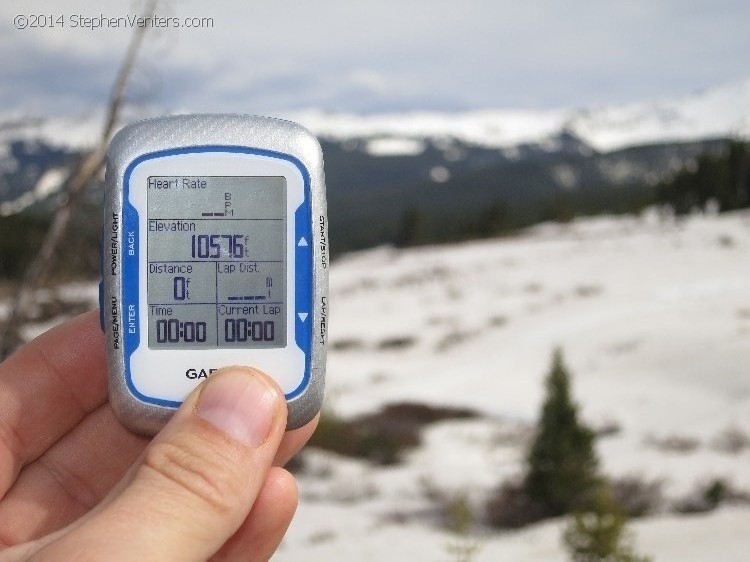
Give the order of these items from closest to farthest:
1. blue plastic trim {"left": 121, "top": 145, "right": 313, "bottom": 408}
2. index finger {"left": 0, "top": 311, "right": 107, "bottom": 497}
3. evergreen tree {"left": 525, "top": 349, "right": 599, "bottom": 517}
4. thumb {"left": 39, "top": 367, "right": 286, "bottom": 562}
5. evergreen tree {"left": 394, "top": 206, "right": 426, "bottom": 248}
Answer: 1. thumb {"left": 39, "top": 367, "right": 286, "bottom": 562}
2. blue plastic trim {"left": 121, "top": 145, "right": 313, "bottom": 408}
3. index finger {"left": 0, "top": 311, "right": 107, "bottom": 497}
4. evergreen tree {"left": 525, "top": 349, "right": 599, "bottom": 517}
5. evergreen tree {"left": 394, "top": 206, "right": 426, "bottom": 248}

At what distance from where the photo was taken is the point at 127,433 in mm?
3379

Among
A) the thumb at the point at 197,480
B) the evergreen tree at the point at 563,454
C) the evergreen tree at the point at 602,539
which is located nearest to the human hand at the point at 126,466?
the thumb at the point at 197,480

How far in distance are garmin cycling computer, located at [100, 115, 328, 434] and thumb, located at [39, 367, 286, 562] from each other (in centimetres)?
26

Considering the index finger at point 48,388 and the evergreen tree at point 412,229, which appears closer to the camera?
the index finger at point 48,388

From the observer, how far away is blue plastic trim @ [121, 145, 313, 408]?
9.72 feet

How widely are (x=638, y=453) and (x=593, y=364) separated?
7.20 m

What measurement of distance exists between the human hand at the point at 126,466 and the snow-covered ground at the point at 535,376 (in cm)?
642

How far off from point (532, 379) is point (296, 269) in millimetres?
18508

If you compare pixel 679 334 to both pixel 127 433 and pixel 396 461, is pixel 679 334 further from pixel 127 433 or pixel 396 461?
Answer: pixel 127 433

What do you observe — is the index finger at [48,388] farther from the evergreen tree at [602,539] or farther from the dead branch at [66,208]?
the evergreen tree at [602,539]

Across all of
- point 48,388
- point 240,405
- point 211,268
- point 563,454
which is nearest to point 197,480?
point 240,405

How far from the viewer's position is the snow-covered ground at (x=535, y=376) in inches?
396

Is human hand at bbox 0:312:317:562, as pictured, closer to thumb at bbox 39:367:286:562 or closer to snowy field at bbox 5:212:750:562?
thumb at bbox 39:367:286:562

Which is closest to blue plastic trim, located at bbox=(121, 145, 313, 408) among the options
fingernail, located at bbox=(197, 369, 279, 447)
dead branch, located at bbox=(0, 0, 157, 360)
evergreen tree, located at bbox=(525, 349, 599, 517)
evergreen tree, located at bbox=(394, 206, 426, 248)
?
fingernail, located at bbox=(197, 369, 279, 447)
